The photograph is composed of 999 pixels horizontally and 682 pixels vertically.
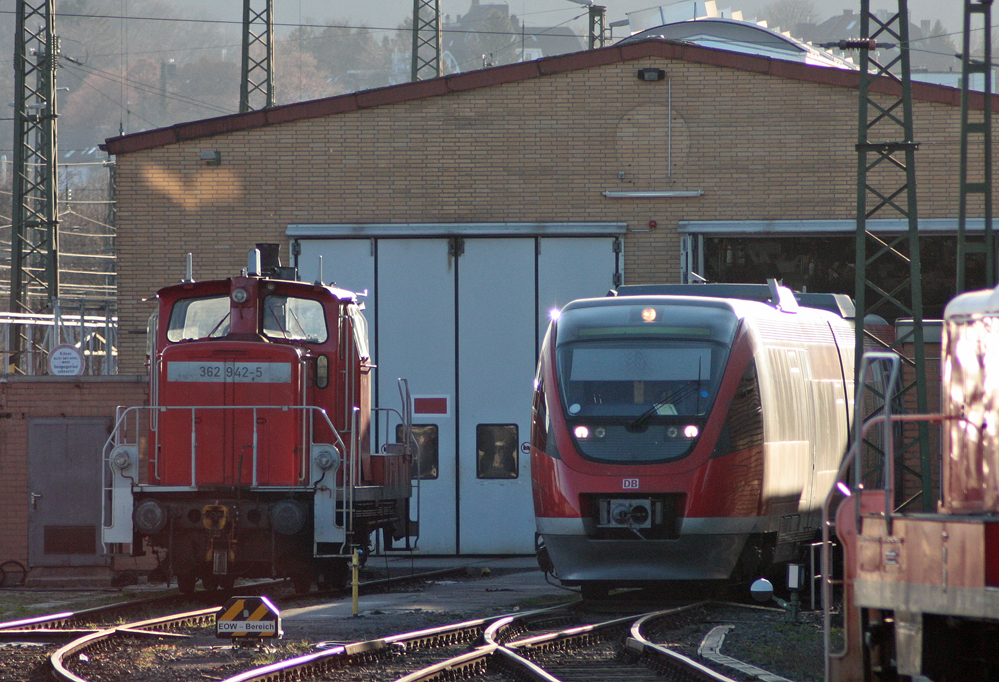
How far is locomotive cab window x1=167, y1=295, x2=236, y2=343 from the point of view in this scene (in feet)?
46.2

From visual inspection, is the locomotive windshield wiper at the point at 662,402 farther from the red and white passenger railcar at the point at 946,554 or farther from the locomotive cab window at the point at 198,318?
the red and white passenger railcar at the point at 946,554

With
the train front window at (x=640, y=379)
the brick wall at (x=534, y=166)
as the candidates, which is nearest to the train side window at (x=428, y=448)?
the brick wall at (x=534, y=166)

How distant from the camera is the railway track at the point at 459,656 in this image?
29.1 ft

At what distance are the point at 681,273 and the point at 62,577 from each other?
10.3m

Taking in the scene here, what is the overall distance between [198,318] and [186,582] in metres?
2.85

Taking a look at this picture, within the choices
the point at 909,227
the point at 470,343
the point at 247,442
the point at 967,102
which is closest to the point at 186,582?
the point at 247,442

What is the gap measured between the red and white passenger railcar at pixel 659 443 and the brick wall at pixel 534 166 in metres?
8.27

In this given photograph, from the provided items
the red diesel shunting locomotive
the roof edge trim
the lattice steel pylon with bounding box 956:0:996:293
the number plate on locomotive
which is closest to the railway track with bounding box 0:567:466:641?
the red diesel shunting locomotive

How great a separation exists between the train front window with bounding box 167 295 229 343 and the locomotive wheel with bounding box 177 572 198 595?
2.51 metres

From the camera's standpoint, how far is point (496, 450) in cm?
2106

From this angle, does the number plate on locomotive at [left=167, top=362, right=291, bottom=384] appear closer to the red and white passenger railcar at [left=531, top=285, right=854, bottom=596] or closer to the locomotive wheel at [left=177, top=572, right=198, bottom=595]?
the locomotive wheel at [left=177, top=572, right=198, bottom=595]

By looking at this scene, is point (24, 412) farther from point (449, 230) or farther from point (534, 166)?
point (534, 166)

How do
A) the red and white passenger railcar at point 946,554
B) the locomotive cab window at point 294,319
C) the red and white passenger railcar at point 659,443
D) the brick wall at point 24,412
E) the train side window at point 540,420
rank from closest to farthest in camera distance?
the red and white passenger railcar at point 946,554 < the red and white passenger railcar at point 659,443 < the train side window at point 540,420 < the locomotive cab window at point 294,319 < the brick wall at point 24,412

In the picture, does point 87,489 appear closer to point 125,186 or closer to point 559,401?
point 125,186
